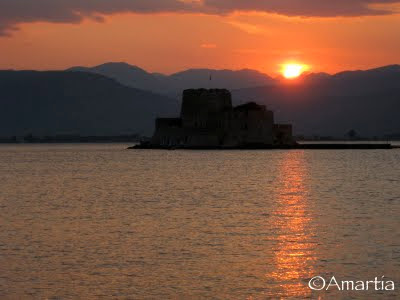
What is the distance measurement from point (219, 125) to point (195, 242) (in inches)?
3718

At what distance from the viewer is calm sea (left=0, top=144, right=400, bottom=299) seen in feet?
64.6

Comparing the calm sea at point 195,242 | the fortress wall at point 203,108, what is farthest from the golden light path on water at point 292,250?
the fortress wall at point 203,108

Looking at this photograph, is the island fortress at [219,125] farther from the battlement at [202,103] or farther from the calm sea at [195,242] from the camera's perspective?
the calm sea at [195,242]

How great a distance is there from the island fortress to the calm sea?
69.5 m

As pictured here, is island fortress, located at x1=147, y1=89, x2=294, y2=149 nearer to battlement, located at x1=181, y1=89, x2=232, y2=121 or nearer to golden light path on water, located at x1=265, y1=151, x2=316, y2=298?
battlement, located at x1=181, y1=89, x2=232, y2=121

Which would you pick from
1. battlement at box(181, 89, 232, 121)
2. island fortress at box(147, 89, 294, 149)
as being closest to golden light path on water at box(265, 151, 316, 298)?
island fortress at box(147, 89, 294, 149)

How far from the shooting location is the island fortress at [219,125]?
11881cm

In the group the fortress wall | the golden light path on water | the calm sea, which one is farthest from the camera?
the fortress wall

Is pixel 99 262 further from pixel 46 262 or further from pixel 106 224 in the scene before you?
pixel 106 224

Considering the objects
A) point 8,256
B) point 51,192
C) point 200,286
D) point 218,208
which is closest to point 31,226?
point 8,256

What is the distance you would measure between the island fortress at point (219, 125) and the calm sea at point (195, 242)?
228 ft

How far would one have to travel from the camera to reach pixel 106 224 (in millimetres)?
31266

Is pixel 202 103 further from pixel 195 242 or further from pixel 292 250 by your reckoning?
pixel 292 250

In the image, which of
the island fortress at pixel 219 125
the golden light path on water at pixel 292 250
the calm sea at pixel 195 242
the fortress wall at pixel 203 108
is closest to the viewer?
the golden light path on water at pixel 292 250
